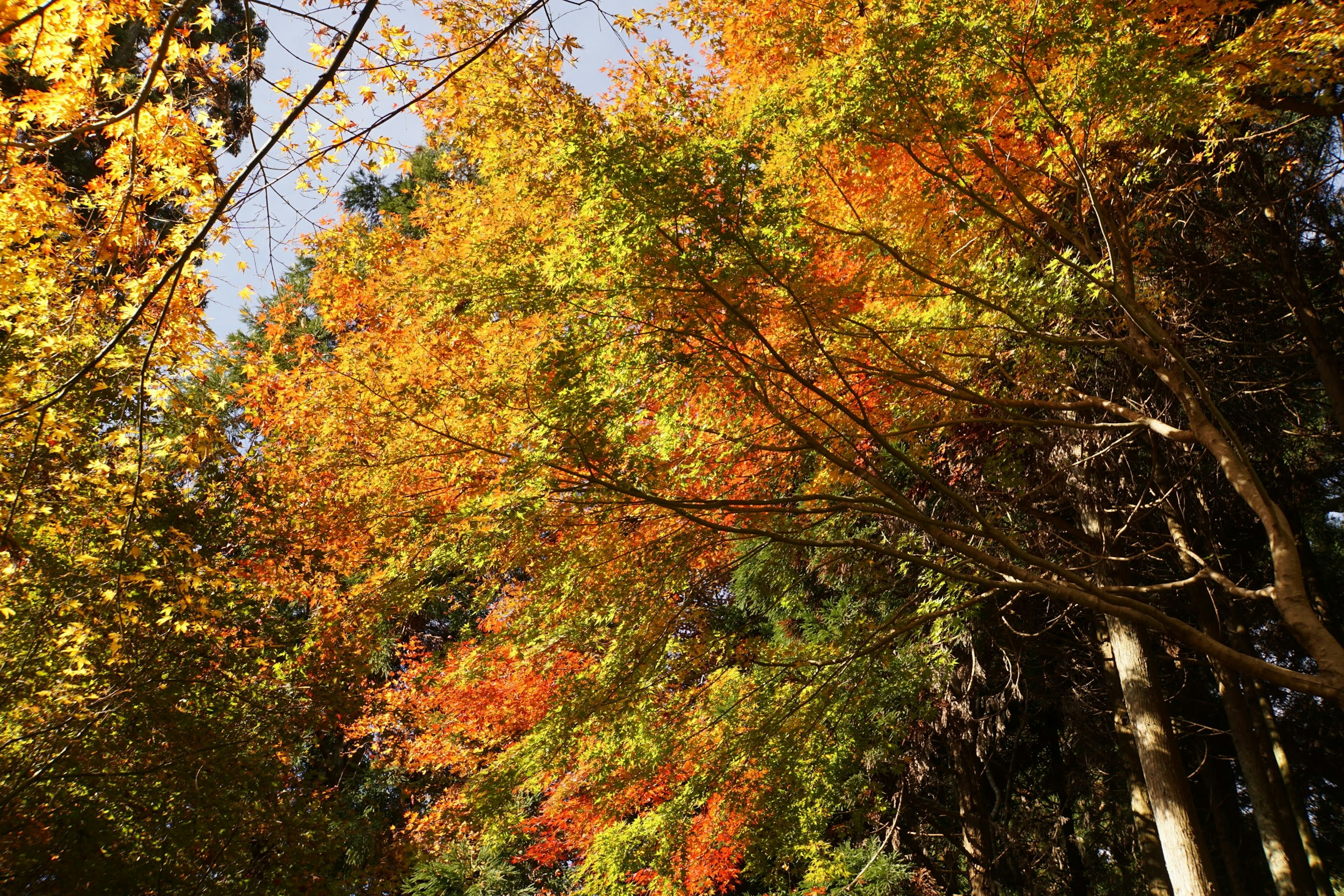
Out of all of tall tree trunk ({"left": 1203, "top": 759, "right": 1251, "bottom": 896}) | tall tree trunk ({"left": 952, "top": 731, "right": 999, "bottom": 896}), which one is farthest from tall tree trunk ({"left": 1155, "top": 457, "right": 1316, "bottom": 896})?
tall tree trunk ({"left": 952, "top": 731, "right": 999, "bottom": 896})

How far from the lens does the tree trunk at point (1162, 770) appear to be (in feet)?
18.5

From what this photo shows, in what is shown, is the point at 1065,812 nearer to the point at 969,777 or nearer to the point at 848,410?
the point at 969,777

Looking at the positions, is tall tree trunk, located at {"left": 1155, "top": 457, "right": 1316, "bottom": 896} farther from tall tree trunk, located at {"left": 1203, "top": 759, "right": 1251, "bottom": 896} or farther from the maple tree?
tall tree trunk, located at {"left": 1203, "top": 759, "right": 1251, "bottom": 896}

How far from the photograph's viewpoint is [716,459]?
17.5 ft

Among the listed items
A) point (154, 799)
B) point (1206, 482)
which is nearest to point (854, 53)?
point (1206, 482)

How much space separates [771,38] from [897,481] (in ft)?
13.6

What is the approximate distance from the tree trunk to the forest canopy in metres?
0.04

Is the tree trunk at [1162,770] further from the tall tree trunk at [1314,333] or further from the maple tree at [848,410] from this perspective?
the tall tree trunk at [1314,333]

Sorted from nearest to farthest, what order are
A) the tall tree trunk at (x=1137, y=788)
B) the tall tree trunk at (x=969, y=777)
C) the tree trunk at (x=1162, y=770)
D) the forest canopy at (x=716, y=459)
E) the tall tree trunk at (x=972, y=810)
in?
the forest canopy at (x=716, y=459)
the tree trunk at (x=1162, y=770)
the tall tree trunk at (x=1137, y=788)
the tall tree trunk at (x=969, y=777)
the tall tree trunk at (x=972, y=810)

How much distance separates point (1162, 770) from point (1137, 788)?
3.15m

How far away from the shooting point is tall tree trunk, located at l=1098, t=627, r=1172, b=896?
8227 millimetres

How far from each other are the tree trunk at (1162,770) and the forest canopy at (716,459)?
38mm

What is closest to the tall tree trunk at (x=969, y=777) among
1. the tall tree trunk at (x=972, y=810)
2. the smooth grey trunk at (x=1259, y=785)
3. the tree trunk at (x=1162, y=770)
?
the tall tree trunk at (x=972, y=810)

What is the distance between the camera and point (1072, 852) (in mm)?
10547
